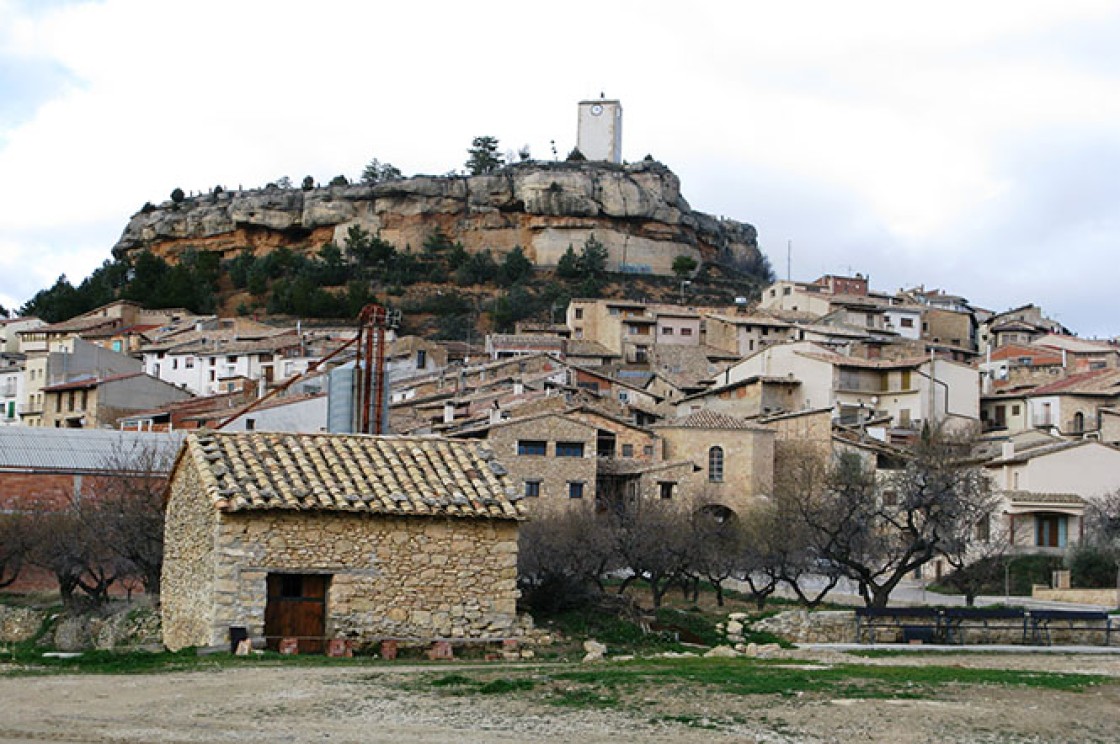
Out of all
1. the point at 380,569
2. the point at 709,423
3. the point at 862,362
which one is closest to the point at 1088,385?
the point at 862,362

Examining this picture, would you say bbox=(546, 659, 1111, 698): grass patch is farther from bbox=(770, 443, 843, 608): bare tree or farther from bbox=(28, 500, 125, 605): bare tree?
bbox=(28, 500, 125, 605): bare tree

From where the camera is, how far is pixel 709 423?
6241 centimetres

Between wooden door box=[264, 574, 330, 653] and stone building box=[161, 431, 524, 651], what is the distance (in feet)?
0.05

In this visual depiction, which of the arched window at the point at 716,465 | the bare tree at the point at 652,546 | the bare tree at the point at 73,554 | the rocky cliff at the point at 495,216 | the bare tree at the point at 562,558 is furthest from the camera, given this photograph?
the rocky cliff at the point at 495,216

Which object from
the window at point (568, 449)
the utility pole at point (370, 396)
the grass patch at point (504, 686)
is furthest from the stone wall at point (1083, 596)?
the grass patch at point (504, 686)

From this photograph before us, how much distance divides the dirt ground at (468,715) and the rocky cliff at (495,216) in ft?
366

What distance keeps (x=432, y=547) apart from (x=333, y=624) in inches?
71.2

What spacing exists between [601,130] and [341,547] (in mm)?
123128

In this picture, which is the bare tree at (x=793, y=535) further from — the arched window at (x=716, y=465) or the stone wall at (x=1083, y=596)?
the stone wall at (x=1083, y=596)

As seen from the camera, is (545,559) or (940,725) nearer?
(940,725)

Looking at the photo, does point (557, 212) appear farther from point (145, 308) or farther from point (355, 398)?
point (355, 398)

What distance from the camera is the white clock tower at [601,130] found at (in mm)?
141750

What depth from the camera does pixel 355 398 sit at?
31.8m

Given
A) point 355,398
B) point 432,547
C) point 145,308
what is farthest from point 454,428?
point 145,308
